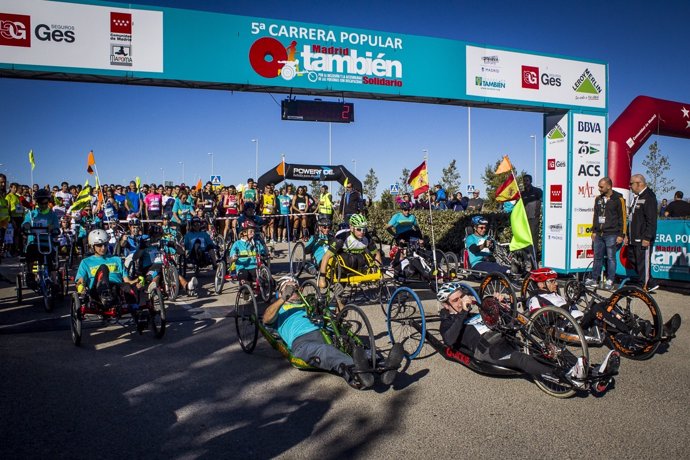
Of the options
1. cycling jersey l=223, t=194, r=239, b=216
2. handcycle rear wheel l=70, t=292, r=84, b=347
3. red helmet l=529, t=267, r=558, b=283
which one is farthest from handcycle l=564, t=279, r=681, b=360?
cycling jersey l=223, t=194, r=239, b=216

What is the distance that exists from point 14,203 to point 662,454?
50.6 feet

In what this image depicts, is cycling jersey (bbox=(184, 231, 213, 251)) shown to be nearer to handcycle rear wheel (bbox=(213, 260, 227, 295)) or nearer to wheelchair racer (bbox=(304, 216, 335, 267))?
handcycle rear wheel (bbox=(213, 260, 227, 295))

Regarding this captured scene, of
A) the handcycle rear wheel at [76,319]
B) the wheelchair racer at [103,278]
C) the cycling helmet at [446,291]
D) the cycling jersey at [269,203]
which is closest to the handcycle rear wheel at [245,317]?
the wheelchair racer at [103,278]

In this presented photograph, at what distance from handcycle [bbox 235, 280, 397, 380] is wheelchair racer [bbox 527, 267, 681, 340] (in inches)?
72.8

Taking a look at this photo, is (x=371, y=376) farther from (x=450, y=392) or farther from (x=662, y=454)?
(x=662, y=454)

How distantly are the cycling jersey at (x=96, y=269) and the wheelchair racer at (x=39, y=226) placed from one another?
2.80m

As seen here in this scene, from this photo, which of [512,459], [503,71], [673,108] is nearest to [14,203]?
[503,71]

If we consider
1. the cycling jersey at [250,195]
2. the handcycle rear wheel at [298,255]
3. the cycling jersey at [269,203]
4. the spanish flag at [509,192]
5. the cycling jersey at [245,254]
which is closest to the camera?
the spanish flag at [509,192]

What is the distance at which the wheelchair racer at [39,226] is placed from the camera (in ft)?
28.6

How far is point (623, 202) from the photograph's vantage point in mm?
8906

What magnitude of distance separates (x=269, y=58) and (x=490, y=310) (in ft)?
21.7

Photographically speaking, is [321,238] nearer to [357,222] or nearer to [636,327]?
[357,222]

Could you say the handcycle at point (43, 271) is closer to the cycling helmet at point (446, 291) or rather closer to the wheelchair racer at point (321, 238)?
the wheelchair racer at point (321, 238)

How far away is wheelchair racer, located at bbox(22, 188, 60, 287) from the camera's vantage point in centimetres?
871
